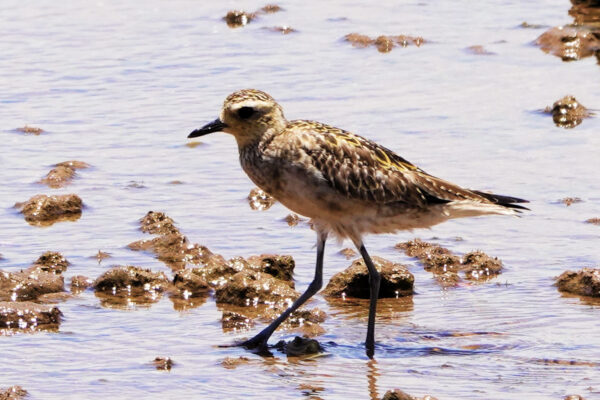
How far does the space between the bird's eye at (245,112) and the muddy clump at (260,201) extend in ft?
9.52

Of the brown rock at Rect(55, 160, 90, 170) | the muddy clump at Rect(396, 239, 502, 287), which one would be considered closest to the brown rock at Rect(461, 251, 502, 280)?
the muddy clump at Rect(396, 239, 502, 287)

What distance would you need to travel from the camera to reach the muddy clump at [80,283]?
10500mm

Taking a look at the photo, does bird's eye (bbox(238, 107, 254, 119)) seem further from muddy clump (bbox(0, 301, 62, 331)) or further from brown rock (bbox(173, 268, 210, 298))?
muddy clump (bbox(0, 301, 62, 331))

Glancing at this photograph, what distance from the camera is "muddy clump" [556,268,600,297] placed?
10.3 metres

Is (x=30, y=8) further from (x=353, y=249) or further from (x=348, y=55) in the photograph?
(x=353, y=249)

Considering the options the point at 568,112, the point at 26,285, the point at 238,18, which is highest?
the point at 238,18

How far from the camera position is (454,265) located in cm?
1112

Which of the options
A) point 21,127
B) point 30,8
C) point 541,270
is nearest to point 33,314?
point 541,270

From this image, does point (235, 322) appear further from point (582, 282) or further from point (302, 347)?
point (582, 282)

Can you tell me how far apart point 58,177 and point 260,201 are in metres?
1.93

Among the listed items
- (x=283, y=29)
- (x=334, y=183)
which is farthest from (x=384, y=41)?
(x=334, y=183)

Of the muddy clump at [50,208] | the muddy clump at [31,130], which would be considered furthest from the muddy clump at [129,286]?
the muddy clump at [31,130]

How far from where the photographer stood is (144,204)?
12.5 metres

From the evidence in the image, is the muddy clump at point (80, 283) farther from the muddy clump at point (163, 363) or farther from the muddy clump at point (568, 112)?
the muddy clump at point (568, 112)
